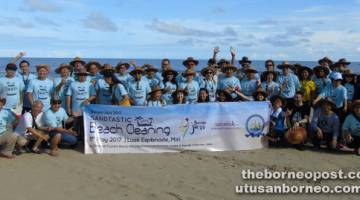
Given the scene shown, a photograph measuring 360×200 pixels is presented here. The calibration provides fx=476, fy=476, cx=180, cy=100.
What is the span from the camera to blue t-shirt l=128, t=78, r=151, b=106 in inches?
400

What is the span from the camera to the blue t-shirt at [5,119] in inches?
352

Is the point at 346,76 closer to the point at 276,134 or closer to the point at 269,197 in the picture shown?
the point at 276,134

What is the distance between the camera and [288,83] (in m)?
10.7

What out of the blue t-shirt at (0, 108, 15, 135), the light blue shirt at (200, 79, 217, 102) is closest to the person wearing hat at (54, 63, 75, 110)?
the blue t-shirt at (0, 108, 15, 135)

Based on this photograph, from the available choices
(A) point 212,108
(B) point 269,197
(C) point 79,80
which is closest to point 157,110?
(A) point 212,108

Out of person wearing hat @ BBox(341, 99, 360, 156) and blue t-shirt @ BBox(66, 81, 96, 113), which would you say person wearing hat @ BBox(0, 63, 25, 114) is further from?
person wearing hat @ BBox(341, 99, 360, 156)

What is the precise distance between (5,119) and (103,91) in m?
2.13

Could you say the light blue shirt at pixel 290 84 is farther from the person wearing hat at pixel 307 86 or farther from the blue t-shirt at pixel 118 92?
the blue t-shirt at pixel 118 92

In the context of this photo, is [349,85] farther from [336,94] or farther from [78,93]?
[78,93]

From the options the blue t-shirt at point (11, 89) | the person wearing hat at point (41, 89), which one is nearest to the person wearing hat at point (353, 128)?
the person wearing hat at point (41, 89)

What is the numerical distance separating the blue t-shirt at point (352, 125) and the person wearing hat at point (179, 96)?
3330 mm

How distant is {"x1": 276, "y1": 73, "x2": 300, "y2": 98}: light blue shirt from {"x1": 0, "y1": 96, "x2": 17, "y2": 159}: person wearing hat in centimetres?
577

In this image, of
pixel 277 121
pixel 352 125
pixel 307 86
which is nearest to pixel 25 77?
pixel 277 121

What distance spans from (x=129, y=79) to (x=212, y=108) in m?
1.96
